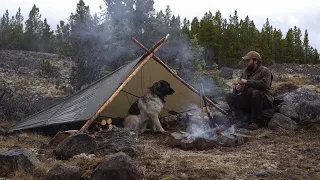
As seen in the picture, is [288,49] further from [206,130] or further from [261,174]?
[261,174]

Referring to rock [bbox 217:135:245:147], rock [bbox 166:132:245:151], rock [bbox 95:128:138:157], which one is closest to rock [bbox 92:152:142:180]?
rock [bbox 95:128:138:157]

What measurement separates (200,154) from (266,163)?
37.8 inches

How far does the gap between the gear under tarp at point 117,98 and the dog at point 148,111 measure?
25.1 inches

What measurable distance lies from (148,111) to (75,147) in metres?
3.08

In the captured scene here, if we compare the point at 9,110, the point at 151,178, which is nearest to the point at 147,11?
the point at 9,110

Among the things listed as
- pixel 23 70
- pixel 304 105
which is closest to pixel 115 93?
pixel 304 105

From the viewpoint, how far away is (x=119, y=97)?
27.2 ft

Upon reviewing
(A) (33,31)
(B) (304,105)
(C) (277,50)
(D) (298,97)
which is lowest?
(B) (304,105)

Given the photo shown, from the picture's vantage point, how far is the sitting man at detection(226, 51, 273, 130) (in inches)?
282

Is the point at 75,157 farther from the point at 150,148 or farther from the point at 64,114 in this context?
the point at 64,114

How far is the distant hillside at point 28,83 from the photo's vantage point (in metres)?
Result: 10.7

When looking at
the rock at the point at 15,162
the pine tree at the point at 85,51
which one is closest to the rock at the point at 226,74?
the pine tree at the point at 85,51

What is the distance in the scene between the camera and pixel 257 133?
22.2ft

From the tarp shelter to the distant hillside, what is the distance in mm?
2594
